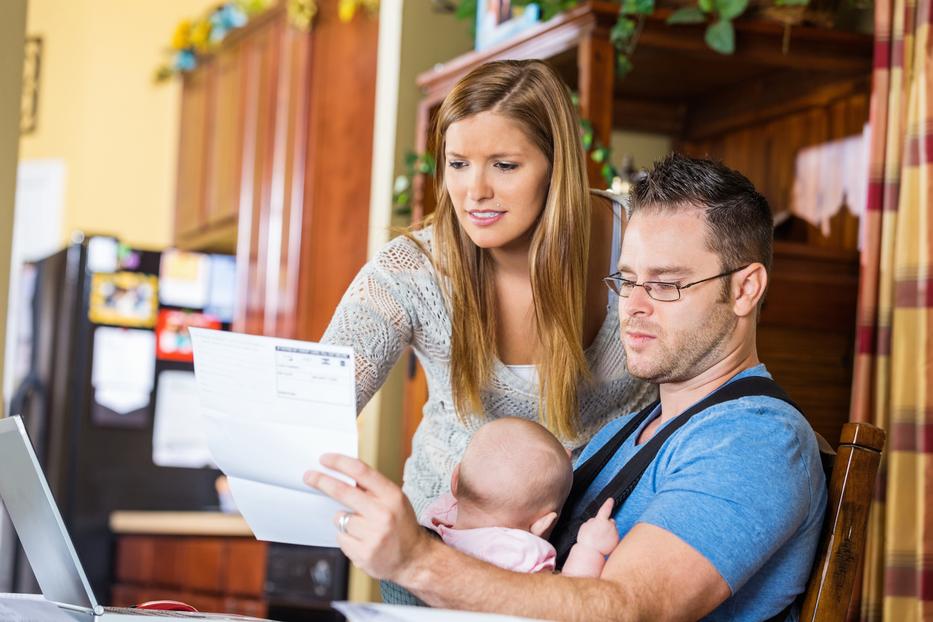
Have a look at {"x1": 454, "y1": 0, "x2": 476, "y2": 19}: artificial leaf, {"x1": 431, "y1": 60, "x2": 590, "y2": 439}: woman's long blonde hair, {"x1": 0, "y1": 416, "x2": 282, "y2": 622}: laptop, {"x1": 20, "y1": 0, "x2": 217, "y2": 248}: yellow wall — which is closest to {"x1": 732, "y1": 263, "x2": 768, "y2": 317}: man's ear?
{"x1": 431, "y1": 60, "x2": 590, "y2": 439}: woman's long blonde hair

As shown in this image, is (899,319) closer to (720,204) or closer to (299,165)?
(720,204)

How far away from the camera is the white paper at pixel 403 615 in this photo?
3.48ft

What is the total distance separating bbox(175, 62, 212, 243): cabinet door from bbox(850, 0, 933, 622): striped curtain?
3.66 meters

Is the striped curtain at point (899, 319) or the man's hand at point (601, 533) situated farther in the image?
the striped curtain at point (899, 319)

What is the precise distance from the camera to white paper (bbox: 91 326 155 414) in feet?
15.5

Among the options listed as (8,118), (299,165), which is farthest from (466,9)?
(8,118)

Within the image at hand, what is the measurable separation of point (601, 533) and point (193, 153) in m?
4.74

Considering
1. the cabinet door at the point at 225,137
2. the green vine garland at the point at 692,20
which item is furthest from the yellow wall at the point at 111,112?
the green vine garland at the point at 692,20

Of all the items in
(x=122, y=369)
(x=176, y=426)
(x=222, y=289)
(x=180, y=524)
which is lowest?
(x=180, y=524)

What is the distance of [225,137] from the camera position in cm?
533

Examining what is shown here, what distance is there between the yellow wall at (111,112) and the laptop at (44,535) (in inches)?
199

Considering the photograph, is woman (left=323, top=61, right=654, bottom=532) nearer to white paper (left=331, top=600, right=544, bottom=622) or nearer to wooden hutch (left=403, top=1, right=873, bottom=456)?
white paper (left=331, top=600, right=544, bottom=622)

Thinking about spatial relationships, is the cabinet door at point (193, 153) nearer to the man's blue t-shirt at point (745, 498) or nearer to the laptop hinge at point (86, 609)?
the laptop hinge at point (86, 609)

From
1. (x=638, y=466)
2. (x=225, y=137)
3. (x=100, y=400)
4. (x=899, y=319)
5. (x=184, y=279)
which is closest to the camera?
(x=638, y=466)
